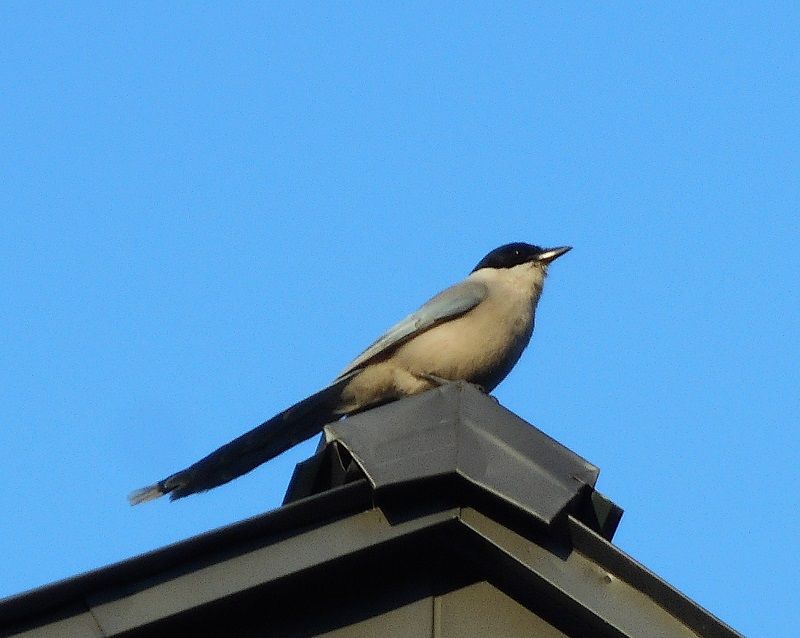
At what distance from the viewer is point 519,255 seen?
910cm

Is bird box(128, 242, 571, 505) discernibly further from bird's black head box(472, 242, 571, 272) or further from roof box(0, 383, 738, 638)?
roof box(0, 383, 738, 638)

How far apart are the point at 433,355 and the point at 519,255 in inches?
65.2

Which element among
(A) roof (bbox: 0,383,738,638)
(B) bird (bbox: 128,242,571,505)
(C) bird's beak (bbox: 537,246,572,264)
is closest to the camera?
(A) roof (bbox: 0,383,738,638)

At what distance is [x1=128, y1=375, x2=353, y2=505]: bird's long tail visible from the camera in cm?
608

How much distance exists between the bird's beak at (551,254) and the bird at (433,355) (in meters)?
0.49

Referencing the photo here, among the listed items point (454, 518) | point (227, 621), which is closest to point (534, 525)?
point (454, 518)

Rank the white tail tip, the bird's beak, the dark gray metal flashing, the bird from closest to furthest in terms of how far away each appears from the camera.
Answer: the dark gray metal flashing < the white tail tip < the bird < the bird's beak

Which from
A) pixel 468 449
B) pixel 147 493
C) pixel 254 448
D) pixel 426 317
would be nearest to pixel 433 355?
pixel 426 317

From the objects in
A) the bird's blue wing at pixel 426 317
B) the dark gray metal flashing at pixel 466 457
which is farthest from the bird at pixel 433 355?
the dark gray metal flashing at pixel 466 457

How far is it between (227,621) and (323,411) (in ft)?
11.6

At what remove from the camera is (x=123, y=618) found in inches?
137

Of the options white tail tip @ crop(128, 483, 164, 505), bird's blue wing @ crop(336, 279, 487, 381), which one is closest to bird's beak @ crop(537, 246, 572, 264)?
bird's blue wing @ crop(336, 279, 487, 381)

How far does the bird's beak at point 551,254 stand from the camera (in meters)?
9.00

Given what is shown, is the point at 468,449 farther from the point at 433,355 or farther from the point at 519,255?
the point at 519,255
